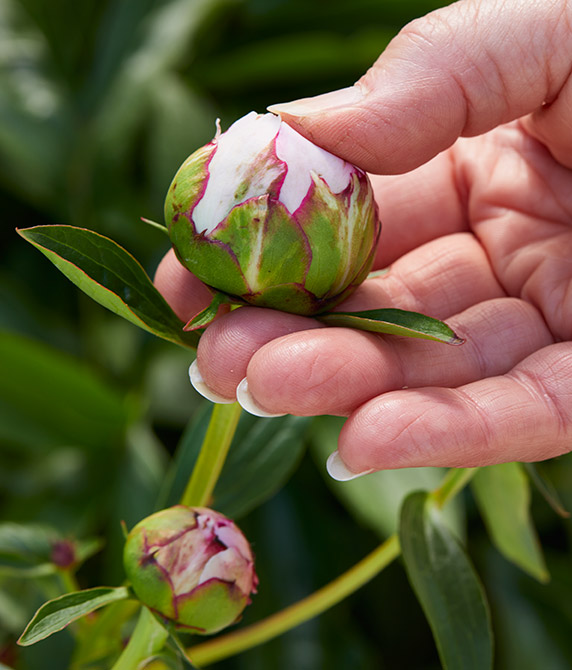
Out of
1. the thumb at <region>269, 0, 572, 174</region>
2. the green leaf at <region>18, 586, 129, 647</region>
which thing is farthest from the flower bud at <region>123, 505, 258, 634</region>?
the thumb at <region>269, 0, 572, 174</region>

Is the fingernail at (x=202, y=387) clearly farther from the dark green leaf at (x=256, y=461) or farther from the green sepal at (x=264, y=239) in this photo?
the dark green leaf at (x=256, y=461)

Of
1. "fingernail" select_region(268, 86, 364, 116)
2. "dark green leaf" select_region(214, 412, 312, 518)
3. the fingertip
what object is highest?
"fingernail" select_region(268, 86, 364, 116)

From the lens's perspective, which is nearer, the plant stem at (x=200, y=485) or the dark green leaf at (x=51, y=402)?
the plant stem at (x=200, y=485)

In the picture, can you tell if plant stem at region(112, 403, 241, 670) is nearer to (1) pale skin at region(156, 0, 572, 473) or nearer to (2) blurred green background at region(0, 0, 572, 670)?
(1) pale skin at region(156, 0, 572, 473)

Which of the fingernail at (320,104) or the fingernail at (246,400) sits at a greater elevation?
the fingernail at (320,104)

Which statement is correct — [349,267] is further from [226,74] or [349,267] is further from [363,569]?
[226,74]

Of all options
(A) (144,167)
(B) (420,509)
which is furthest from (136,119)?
(B) (420,509)

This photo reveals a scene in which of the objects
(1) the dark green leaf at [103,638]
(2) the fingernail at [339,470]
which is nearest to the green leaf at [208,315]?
(2) the fingernail at [339,470]

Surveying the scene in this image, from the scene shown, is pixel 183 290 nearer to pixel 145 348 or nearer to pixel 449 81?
pixel 449 81
